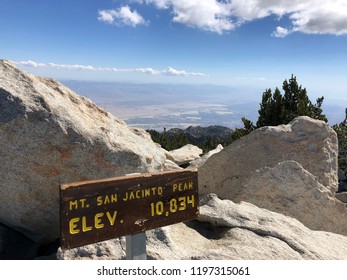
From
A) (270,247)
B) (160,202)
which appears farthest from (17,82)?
(270,247)

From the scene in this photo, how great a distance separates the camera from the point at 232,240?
9.51 meters

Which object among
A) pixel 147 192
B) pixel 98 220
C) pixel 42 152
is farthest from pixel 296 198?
pixel 98 220

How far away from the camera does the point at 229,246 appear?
29.6ft

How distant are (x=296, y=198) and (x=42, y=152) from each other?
30.1 ft

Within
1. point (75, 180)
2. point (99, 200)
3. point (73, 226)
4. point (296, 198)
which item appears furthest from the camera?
point (296, 198)

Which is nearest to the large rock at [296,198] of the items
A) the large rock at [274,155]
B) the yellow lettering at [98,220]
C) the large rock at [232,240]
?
the large rock at [232,240]

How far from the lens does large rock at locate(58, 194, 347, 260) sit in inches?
332

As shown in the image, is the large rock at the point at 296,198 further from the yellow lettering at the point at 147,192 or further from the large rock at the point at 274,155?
the yellow lettering at the point at 147,192

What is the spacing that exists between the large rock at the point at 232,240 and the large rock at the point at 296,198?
5.58 feet

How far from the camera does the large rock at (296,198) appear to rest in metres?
13.6

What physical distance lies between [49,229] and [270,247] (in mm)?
6151

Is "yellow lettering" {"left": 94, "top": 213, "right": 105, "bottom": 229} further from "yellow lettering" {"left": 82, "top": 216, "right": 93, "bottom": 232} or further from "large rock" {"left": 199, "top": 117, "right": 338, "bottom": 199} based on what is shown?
"large rock" {"left": 199, "top": 117, "right": 338, "bottom": 199}

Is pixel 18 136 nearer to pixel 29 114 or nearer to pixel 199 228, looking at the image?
pixel 29 114

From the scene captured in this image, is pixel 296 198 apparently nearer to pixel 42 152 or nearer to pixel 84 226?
pixel 42 152
